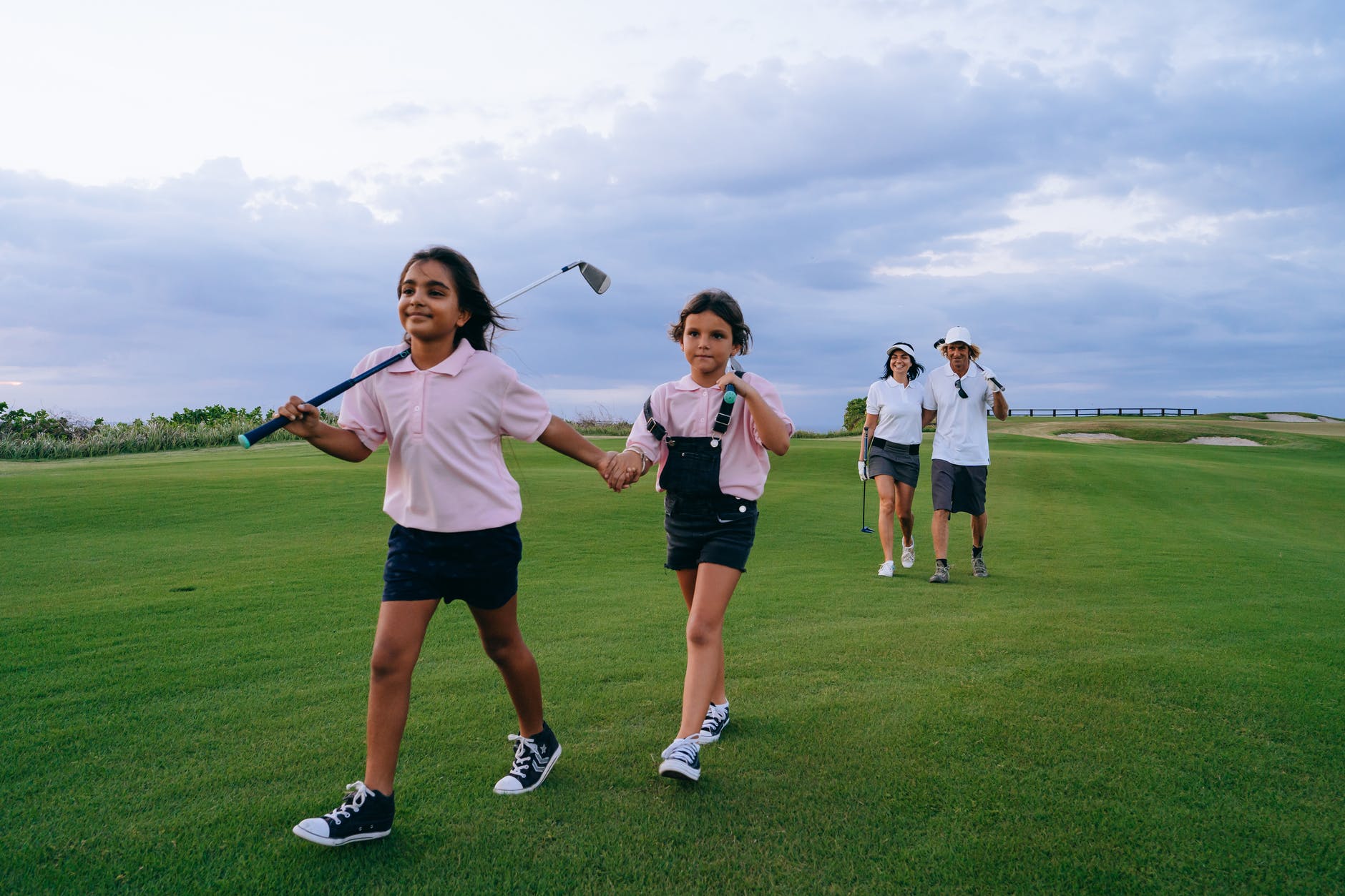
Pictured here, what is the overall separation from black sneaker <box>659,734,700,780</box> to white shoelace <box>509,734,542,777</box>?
476 mm

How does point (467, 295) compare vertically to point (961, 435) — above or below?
above

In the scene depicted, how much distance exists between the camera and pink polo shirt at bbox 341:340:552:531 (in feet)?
10.3

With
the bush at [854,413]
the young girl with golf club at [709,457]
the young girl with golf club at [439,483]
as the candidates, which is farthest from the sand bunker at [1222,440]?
the young girl with golf club at [439,483]

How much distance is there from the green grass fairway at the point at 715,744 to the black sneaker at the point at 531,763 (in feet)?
0.25

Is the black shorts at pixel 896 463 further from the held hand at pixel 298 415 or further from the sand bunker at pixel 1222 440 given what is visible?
the sand bunker at pixel 1222 440

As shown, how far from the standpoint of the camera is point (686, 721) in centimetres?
339

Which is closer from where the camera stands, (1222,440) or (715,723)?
(715,723)

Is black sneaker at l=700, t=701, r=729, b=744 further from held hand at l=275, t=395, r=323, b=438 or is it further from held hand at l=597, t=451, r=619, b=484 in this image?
held hand at l=275, t=395, r=323, b=438

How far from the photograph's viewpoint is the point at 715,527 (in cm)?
373

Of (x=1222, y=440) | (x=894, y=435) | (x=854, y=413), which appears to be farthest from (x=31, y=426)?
(x=854, y=413)

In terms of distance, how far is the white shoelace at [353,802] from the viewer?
2.83 m

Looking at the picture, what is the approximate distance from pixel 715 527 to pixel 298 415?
66.4 inches

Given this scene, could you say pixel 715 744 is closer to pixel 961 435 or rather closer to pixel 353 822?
pixel 353 822


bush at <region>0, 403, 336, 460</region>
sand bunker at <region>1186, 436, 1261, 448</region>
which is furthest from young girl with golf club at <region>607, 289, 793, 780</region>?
sand bunker at <region>1186, 436, 1261, 448</region>
